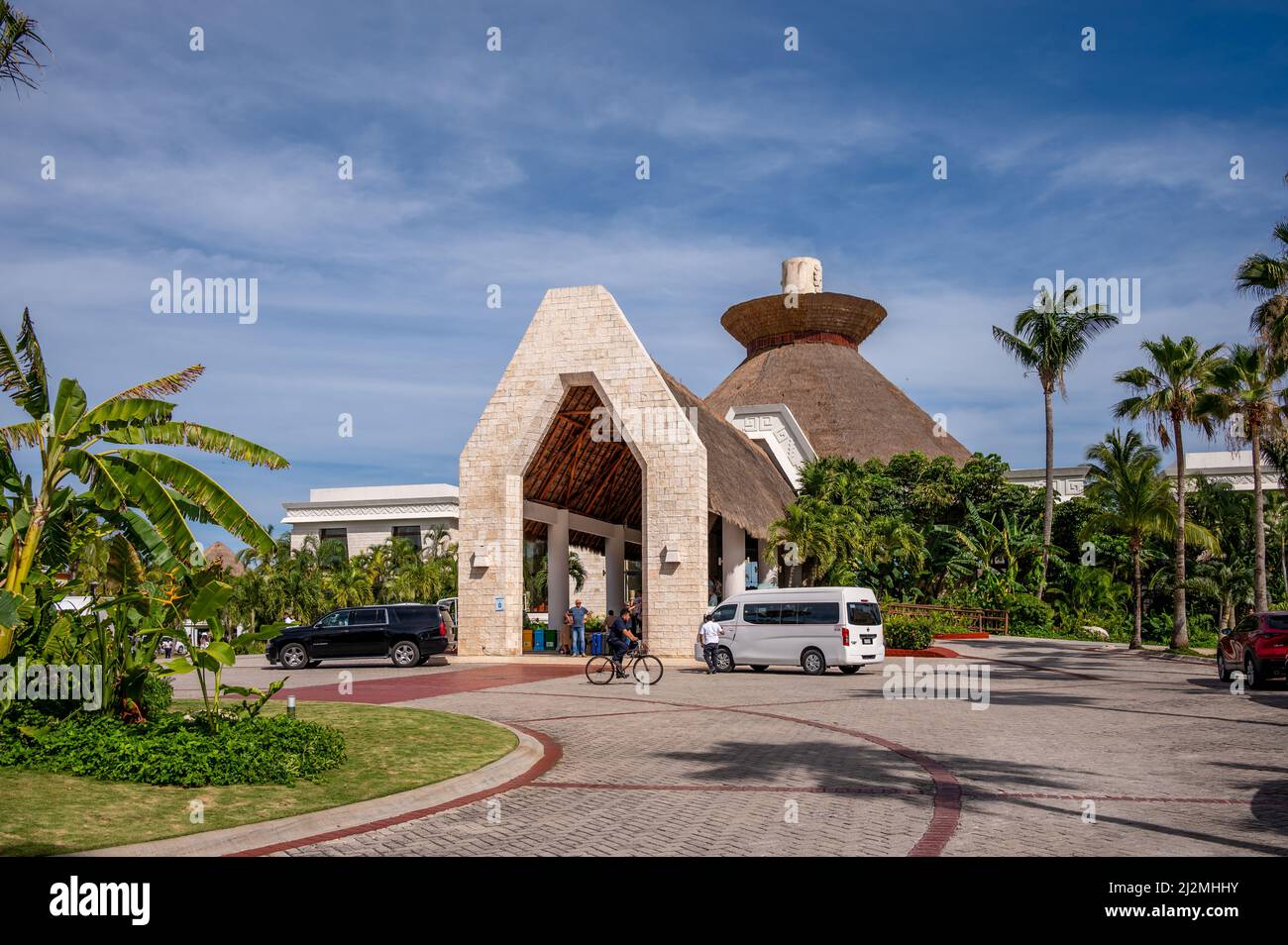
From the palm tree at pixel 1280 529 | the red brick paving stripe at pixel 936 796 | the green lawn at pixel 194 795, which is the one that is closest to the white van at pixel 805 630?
the red brick paving stripe at pixel 936 796

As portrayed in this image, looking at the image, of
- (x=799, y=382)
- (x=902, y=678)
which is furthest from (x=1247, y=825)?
(x=799, y=382)

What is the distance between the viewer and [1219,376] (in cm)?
2936

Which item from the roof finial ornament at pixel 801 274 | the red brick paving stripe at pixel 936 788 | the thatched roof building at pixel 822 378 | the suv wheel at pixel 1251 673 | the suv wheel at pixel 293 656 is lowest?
the suv wheel at pixel 293 656

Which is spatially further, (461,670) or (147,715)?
(461,670)

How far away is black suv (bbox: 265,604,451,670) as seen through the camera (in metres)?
29.7

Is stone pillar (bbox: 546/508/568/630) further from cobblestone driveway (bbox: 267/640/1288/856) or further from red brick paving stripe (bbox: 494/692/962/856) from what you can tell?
red brick paving stripe (bbox: 494/692/962/856)

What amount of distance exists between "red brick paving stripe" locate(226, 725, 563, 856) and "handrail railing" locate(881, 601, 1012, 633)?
31.2 metres

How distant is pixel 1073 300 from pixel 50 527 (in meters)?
43.7

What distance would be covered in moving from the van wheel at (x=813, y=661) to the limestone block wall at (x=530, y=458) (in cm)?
630

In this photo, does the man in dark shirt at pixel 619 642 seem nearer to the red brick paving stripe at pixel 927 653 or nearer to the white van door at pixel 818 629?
the white van door at pixel 818 629

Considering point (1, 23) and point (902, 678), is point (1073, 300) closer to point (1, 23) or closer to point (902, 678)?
point (902, 678)

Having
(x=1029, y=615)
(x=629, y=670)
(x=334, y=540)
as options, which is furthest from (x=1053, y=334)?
(x=334, y=540)

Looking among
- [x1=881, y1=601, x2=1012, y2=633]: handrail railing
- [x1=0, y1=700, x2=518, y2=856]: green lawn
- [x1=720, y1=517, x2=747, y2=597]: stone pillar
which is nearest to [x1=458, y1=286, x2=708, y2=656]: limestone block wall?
[x1=720, y1=517, x2=747, y2=597]: stone pillar

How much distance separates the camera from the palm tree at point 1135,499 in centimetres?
3428
